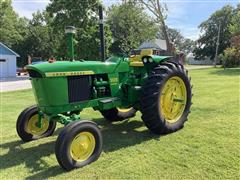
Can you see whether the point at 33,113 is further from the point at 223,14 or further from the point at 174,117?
the point at 223,14

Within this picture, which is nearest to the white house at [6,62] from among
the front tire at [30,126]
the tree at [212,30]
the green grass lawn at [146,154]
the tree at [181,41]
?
the green grass lawn at [146,154]

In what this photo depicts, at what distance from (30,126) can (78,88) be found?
4.34ft

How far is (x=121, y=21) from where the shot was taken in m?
48.3

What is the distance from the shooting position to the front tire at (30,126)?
18.0ft

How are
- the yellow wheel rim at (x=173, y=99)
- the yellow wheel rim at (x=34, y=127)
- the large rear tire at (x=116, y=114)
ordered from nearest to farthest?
the yellow wheel rim at (x=34, y=127) < the yellow wheel rim at (x=173, y=99) < the large rear tire at (x=116, y=114)

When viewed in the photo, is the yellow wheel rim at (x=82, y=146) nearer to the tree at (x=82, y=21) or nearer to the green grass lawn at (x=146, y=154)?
the green grass lawn at (x=146, y=154)

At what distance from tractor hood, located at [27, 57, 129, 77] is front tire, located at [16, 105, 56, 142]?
3.32ft

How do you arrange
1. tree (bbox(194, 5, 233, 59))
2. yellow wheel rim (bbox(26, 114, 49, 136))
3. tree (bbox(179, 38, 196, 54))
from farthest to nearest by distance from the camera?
tree (bbox(179, 38, 196, 54))
tree (bbox(194, 5, 233, 59))
yellow wheel rim (bbox(26, 114, 49, 136))

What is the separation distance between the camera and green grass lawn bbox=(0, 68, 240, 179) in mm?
4047

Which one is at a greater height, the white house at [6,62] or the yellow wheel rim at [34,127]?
the white house at [6,62]

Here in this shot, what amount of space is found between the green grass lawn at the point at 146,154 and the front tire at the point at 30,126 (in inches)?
5.6

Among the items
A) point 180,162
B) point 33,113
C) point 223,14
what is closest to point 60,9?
point 33,113

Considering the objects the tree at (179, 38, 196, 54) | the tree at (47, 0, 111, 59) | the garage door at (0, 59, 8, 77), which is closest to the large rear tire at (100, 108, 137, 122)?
the tree at (47, 0, 111, 59)

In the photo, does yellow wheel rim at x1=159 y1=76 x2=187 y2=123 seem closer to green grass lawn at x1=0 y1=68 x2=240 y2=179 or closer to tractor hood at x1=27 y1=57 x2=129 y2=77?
green grass lawn at x1=0 y1=68 x2=240 y2=179
